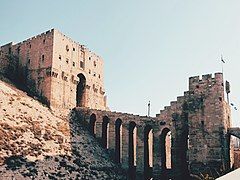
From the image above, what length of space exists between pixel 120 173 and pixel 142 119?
8078 mm

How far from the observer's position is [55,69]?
5294 centimetres

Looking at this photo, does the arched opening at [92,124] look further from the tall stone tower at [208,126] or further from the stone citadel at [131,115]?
the tall stone tower at [208,126]

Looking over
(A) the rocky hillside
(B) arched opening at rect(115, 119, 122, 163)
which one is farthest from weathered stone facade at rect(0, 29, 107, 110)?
(B) arched opening at rect(115, 119, 122, 163)

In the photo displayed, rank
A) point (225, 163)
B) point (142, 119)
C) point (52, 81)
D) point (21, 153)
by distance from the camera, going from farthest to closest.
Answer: point (52, 81)
point (142, 119)
point (225, 163)
point (21, 153)

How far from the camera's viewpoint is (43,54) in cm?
5438

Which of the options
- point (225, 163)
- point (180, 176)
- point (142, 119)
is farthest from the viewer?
point (142, 119)

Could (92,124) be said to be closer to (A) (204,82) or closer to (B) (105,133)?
(B) (105,133)

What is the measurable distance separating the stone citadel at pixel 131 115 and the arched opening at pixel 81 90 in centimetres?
18

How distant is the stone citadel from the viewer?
40.5 metres

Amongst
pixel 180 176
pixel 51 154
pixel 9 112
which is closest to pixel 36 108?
pixel 9 112

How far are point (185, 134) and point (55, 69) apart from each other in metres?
23.1

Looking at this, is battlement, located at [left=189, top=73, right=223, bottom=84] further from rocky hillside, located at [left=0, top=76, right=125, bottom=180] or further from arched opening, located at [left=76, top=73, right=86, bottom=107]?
arched opening, located at [left=76, top=73, right=86, bottom=107]

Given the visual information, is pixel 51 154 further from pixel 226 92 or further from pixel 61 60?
pixel 226 92

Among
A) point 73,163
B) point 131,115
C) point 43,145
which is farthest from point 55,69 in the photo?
point 73,163
